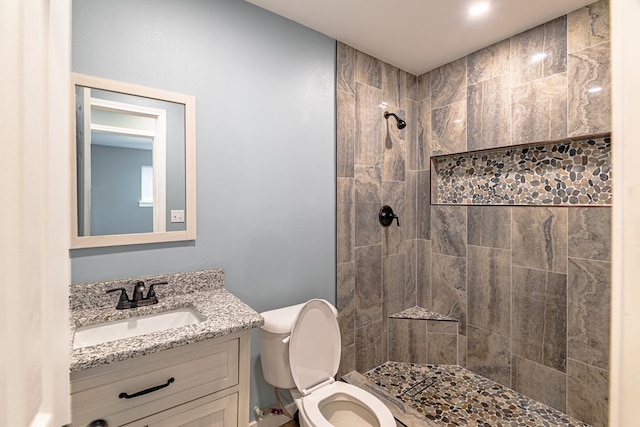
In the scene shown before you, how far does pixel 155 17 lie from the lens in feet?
4.62

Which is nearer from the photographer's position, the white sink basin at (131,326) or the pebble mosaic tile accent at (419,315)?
the white sink basin at (131,326)

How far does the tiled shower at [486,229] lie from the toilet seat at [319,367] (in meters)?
0.45

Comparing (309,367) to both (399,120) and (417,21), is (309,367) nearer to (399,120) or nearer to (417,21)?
(399,120)

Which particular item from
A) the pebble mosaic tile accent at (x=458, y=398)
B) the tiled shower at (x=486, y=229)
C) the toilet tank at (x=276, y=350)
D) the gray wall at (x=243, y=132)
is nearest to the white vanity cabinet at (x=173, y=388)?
the toilet tank at (x=276, y=350)

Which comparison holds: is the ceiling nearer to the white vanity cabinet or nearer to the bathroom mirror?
the bathroom mirror

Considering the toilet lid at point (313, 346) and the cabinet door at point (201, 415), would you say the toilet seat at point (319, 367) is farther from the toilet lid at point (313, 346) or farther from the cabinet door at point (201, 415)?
the cabinet door at point (201, 415)

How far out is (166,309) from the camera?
4.43 ft

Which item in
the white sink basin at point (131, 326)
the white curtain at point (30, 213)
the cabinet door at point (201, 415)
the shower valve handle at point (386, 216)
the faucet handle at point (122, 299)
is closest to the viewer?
the white curtain at point (30, 213)

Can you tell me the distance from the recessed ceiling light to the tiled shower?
0.45m

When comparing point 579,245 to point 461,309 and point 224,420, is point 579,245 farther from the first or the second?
point 224,420

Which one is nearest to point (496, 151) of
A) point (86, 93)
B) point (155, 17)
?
point (155, 17)

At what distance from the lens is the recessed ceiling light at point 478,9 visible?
1717mm

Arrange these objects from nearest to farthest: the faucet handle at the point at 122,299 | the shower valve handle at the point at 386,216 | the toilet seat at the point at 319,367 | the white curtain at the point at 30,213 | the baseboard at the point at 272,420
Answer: the white curtain at the point at 30,213 < the faucet handle at the point at 122,299 < the toilet seat at the point at 319,367 < the baseboard at the point at 272,420 < the shower valve handle at the point at 386,216

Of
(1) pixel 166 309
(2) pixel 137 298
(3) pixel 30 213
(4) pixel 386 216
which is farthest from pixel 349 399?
(3) pixel 30 213
